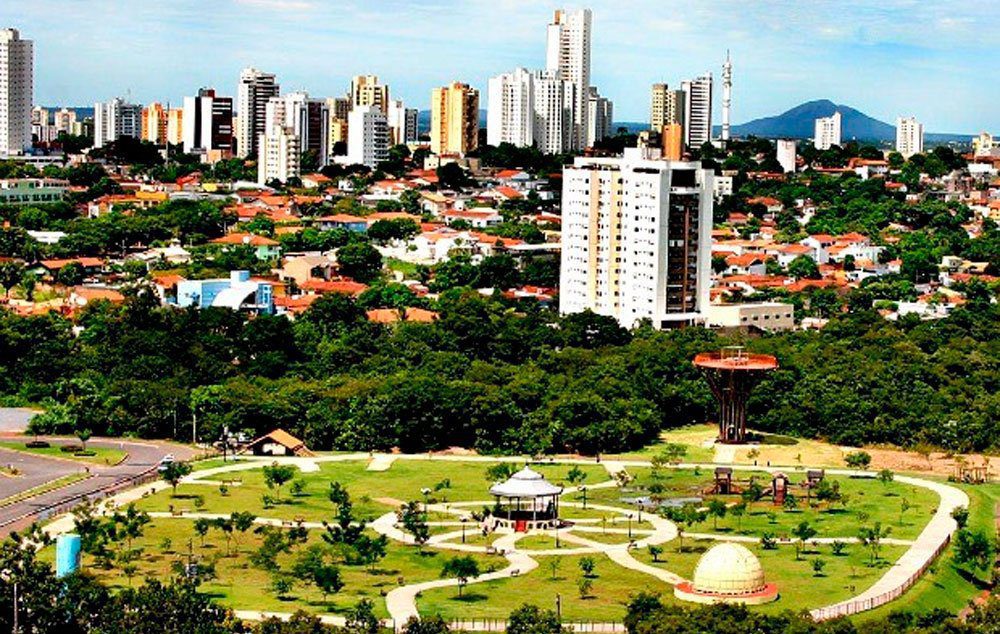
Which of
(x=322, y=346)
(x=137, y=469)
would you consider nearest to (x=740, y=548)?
(x=137, y=469)

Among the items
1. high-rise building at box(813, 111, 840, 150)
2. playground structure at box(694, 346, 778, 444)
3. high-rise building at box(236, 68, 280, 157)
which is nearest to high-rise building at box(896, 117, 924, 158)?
high-rise building at box(813, 111, 840, 150)

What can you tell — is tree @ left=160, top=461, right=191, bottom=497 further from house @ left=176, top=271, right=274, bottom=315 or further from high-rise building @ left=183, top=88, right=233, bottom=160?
high-rise building @ left=183, top=88, right=233, bottom=160

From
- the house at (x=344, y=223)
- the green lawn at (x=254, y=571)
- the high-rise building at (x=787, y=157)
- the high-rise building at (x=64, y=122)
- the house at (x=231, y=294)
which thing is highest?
the high-rise building at (x=64, y=122)

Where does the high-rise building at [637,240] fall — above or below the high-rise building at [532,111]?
below

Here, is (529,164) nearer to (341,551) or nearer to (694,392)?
(694,392)

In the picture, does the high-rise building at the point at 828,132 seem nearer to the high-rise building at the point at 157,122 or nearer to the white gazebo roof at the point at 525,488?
the high-rise building at the point at 157,122

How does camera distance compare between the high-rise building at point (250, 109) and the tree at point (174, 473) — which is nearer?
the tree at point (174, 473)

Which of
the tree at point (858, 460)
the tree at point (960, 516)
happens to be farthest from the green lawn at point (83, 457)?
the tree at point (960, 516)
